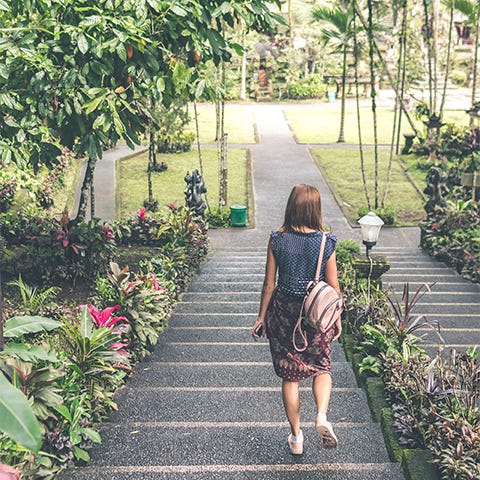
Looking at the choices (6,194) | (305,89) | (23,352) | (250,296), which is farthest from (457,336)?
(305,89)

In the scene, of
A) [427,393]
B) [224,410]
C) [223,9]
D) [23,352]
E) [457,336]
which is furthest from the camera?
[457,336]

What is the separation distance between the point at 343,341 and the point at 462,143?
46.4 feet

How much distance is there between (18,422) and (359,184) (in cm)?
1534

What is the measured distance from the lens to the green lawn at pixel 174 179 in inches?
605

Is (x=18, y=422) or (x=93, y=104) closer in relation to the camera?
(x=18, y=422)

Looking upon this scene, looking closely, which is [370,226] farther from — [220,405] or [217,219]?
[217,219]

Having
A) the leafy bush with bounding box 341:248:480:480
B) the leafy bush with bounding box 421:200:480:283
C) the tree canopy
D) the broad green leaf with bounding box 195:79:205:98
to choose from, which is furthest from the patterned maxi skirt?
the leafy bush with bounding box 421:200:480:283

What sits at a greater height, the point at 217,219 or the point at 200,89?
the point at 200,89

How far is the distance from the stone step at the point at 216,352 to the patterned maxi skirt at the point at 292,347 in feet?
6.29

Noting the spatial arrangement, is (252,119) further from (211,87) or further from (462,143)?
(211,87)

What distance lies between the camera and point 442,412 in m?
3.74

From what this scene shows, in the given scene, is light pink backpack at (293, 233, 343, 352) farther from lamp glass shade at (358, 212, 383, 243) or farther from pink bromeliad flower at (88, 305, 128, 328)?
lamp glass shade at (358, 212, 383, 243)

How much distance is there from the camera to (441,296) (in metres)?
8.22

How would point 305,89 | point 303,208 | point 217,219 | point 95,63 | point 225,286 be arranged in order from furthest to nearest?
point 305,89 < point 217,219 < point 225,286 < point 95,63 < point 303,208
